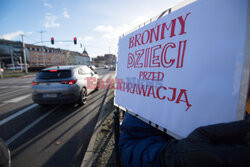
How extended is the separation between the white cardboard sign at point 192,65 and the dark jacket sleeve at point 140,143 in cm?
12

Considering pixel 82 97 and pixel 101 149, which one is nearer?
pixel 101 149

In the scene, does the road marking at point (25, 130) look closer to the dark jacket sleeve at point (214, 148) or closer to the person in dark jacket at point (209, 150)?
the person in dark jacket at point (209, 150)

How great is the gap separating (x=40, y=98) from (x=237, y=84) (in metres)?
5.28

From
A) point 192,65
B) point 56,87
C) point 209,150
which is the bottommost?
point 56,87

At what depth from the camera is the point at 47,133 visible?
122 inches

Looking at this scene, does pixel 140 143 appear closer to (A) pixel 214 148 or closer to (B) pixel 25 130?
(A) pixel 214 148

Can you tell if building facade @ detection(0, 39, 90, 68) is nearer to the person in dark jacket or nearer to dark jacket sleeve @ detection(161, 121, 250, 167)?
the person in dark jacket

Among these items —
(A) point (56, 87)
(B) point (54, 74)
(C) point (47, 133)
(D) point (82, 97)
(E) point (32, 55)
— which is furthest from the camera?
(E) point (32, 55)

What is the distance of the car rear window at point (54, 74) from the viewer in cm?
454

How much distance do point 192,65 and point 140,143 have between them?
28.9 inches

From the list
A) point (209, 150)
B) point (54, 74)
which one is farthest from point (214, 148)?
point (54, 74)

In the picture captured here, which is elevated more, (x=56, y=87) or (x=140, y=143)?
(x=140, y=143)

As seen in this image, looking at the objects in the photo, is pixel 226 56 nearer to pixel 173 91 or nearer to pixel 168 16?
pixel 173 91

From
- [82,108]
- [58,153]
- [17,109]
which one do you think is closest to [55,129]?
[58,153]
